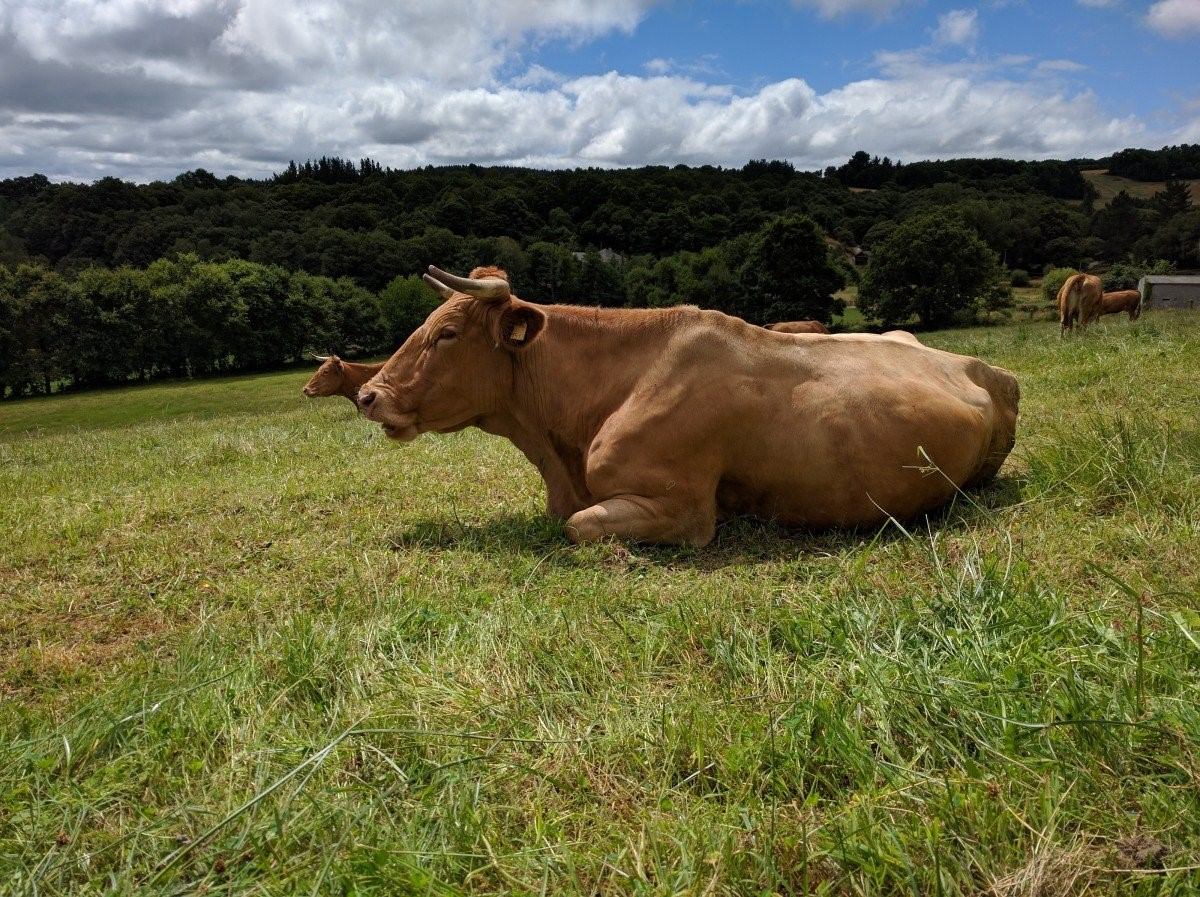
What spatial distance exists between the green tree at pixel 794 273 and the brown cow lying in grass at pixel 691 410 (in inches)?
2535

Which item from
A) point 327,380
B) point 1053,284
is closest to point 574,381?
point 327,380

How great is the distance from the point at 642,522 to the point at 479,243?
10498 centimetres

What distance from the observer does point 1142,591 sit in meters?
3.28

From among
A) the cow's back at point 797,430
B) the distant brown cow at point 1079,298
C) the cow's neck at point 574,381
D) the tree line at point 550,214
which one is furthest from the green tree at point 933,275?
the cow's neck at point 574,381

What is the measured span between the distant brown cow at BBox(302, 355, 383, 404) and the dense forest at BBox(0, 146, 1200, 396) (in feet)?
168

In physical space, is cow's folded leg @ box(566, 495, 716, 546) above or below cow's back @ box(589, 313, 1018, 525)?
below

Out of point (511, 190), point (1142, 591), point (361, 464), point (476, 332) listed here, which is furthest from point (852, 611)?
point (511, 190)

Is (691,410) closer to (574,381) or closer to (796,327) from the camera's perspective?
(574,381)

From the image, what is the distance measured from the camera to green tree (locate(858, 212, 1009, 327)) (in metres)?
65.9

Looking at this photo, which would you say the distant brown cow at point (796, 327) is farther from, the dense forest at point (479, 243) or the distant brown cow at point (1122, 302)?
the dense forest at point (479, 243)

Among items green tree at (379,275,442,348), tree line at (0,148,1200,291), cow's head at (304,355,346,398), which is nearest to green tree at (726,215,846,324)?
tree line at (0,148,1200,291)

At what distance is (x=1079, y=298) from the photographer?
27.0m

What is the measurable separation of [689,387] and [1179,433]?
3602 mm

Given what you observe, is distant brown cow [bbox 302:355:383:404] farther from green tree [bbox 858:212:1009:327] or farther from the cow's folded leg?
green tree [bbox 858:212:1009:327]
